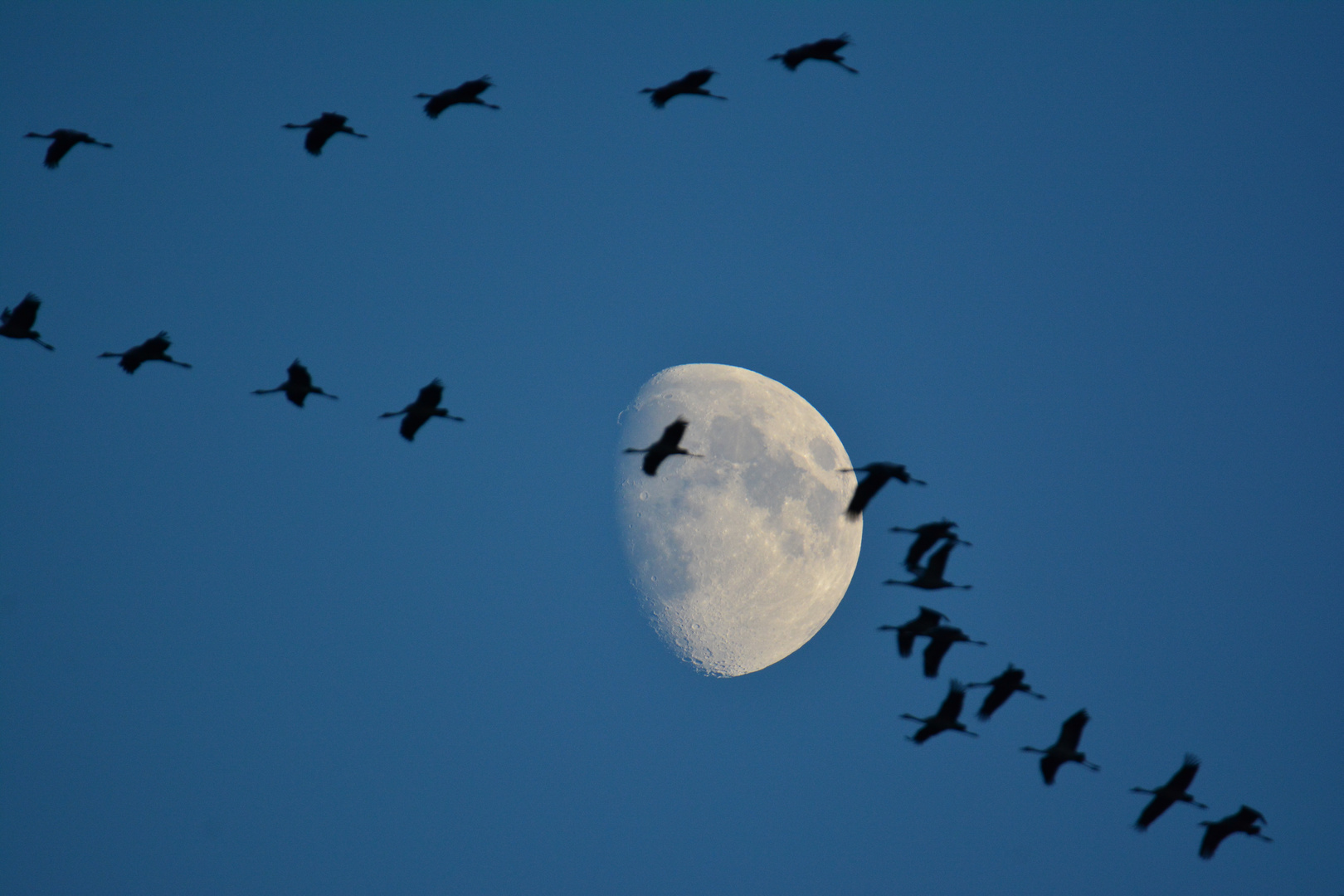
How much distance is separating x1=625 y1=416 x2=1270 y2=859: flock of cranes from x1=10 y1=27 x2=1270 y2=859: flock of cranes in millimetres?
16

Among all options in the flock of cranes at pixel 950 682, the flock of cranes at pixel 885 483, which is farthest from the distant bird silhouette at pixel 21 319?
the flock of cranes at pixel 950 682

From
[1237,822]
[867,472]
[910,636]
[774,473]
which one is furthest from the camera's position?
[774,473]

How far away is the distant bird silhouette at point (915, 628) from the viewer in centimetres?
2538

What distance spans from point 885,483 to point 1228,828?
29.2 ft

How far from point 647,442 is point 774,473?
3508mm

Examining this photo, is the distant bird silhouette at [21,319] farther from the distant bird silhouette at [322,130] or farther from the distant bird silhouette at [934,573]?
the distant bird silhouette at [934,573]

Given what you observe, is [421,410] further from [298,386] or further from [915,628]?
[915,628]

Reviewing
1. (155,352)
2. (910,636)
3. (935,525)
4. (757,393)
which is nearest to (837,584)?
(757,393)

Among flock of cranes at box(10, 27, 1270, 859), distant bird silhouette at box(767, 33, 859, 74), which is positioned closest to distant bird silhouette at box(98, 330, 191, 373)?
flock of cranes at box(10, 27, 1270, 859)

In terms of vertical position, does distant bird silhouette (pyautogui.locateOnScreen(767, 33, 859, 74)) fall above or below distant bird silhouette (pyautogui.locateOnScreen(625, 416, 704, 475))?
above

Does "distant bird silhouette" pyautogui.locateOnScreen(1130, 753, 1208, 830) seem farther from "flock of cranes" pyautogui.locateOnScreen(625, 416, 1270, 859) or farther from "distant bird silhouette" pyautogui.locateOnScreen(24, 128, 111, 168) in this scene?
"distant bird silhouette" pyautogui.locateOnScreen(24, 128, 111, 168)

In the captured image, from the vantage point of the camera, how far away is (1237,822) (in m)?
24.0

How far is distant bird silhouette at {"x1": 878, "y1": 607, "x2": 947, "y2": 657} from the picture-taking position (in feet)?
83.3

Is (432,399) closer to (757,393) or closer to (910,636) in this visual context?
(910,636)
